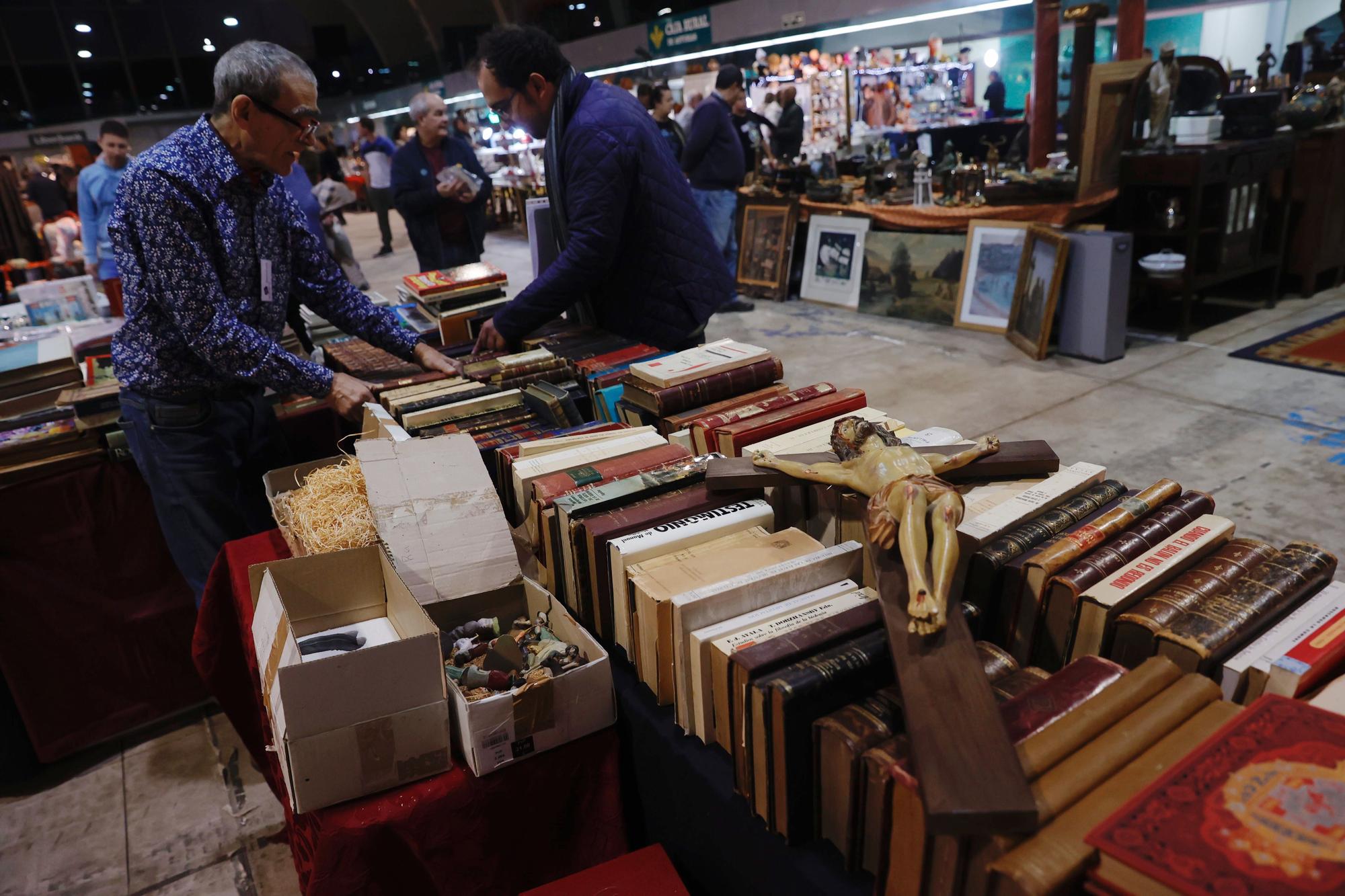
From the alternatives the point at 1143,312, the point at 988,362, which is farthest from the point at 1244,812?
the point at 1143,312

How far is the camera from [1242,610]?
1074 millimetres

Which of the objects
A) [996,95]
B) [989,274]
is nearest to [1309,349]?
[989,274]

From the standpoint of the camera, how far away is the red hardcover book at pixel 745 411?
1.85 meters

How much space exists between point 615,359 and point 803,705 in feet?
5.14

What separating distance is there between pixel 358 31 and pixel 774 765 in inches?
1077

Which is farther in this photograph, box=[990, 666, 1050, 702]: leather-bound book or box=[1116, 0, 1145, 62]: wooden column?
box=[1116, 0, 1145, 62]: wooden column

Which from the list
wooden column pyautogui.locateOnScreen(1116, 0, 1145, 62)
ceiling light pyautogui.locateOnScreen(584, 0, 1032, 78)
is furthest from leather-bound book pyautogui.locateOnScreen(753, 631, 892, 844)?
ceiling light pyautogui.locateOnScreen(584, 0, 1032, 78)

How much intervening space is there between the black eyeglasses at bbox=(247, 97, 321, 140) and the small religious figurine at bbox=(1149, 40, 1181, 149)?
4919 millimetres

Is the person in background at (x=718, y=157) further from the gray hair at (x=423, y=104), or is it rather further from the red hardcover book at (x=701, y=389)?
the red hardcover book at (x=701, y=389)

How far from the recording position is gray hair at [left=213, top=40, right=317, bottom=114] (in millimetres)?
1883

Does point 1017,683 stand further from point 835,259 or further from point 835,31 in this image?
point 835,31

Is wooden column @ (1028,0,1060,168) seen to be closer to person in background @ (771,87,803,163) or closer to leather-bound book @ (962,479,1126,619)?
person in background @ (771,87,803,163)

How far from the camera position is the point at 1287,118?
5562mm

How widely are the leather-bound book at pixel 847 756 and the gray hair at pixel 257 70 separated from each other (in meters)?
1.79
